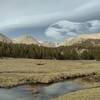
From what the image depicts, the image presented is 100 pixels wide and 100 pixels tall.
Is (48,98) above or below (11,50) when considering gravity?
below

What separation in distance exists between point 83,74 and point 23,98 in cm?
4096

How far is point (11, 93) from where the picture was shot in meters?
45.6

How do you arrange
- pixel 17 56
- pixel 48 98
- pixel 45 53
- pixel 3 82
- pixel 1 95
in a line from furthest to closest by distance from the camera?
1. pixel 45 53
2. pixel 17 56
3. pixel 3 82
4. pixel 1 95
5. pixel 48 98

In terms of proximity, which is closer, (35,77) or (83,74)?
(35,77)

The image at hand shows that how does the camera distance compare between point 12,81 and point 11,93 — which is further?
point 12,81

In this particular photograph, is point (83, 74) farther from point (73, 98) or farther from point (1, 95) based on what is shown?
point (73, 98)

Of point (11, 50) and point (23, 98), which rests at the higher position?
point (11, 50)

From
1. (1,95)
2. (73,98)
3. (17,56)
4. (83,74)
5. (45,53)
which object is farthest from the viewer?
(45,53)

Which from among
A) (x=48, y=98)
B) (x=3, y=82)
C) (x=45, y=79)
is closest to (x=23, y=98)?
(x=48, y=98)

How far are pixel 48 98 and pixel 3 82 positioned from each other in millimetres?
19754

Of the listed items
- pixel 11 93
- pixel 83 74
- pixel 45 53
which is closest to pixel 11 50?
pixel 45 53

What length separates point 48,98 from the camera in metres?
39.6

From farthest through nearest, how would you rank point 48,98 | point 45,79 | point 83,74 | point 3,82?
1. point 83,74
2. point 45,79
3. point 3,82
4. point 48,98

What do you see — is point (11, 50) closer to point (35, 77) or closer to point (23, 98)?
point (35, 77)
